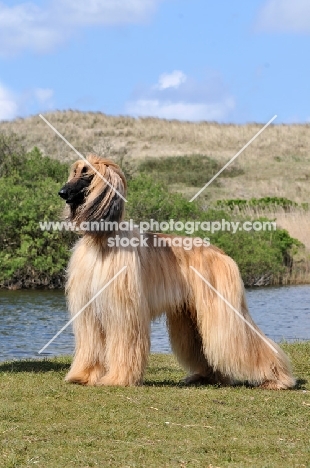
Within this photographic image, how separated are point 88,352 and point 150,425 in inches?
62.4

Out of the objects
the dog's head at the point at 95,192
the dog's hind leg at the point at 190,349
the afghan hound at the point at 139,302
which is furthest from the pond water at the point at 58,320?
the dog's head at the point at 95,192

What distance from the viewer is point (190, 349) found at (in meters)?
8.12

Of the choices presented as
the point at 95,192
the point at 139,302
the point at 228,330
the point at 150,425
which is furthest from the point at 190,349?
the point at 150,425

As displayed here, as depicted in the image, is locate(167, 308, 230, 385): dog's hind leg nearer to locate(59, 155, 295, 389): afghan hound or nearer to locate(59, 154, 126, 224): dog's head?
locate(59, 155, 295, 389): afghan hound

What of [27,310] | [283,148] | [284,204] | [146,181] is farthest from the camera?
[283,148]

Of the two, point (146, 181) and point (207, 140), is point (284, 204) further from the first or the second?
point (207, 140)

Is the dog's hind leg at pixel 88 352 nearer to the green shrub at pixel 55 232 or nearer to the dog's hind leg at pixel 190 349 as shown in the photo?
the dog's hind leg at pixel 190 349

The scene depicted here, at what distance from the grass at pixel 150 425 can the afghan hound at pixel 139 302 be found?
0.25 m

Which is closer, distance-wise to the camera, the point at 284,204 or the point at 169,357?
the point at 169,357

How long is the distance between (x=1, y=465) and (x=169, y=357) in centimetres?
520

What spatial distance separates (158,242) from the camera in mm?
7703

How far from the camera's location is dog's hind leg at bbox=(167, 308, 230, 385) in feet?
26.3

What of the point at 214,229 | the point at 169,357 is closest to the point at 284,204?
the point at 214,229

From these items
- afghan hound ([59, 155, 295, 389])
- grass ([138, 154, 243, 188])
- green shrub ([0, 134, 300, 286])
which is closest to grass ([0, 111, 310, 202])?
grass ([138, 154, 243, 188])
